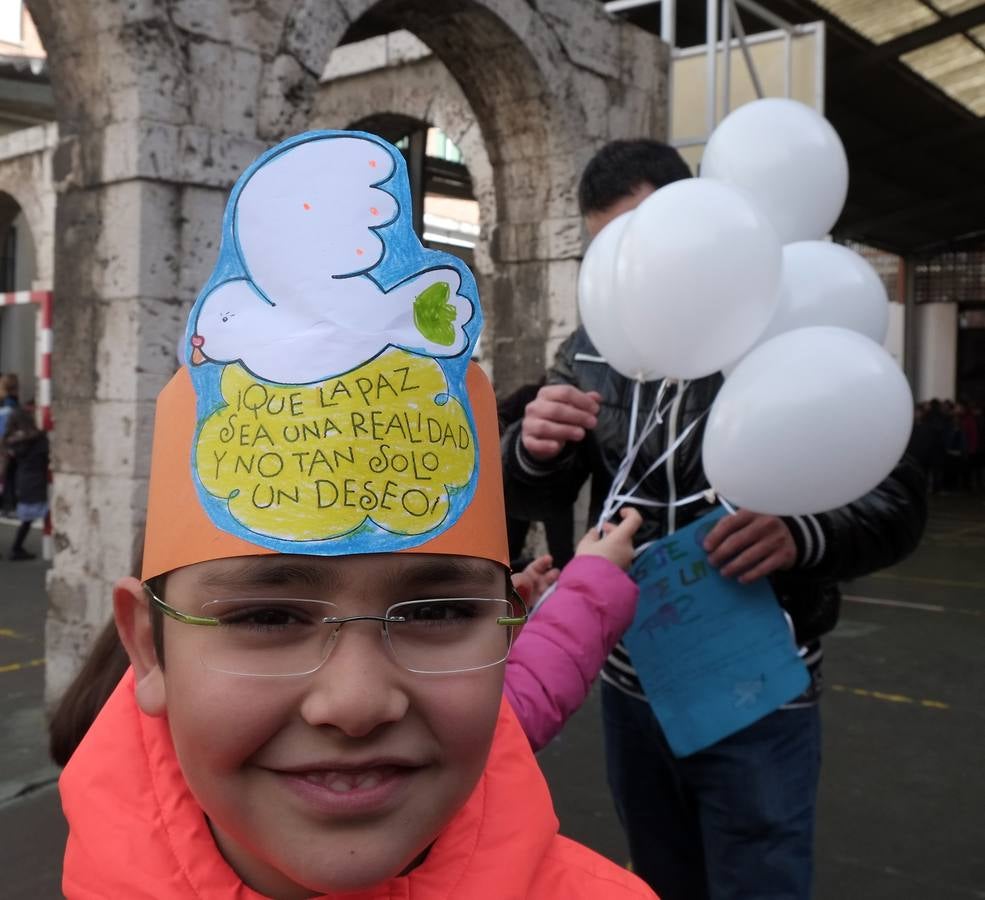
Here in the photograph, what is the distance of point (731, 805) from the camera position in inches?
63.9

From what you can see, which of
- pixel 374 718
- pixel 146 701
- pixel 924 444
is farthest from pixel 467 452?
pixel 924 444

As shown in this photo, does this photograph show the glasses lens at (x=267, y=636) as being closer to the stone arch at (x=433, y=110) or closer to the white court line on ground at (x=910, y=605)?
the stone arch at (x=433, y=110)

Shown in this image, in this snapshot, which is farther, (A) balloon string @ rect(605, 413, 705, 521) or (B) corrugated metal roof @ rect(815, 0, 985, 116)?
(B) corrugated metal roof @ rect(815, 0, 985, 116)

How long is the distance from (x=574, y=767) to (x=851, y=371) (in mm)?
2747

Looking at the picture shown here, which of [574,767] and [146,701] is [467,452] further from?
[574,767]

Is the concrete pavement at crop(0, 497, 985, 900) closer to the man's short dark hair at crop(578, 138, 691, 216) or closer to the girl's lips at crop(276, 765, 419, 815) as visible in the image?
the man's short dark hair at crop(578, 138, 691, 216)

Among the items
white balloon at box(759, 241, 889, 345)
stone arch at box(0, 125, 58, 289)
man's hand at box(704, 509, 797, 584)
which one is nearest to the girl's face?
man's hand at box(704, 509, 797, 584)

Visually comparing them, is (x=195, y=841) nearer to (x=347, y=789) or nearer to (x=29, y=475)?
(x=347, y=789)

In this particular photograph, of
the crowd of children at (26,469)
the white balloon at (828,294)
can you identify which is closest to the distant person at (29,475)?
the crowd of children at (26,469)

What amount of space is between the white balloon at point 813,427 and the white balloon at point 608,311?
277 mm

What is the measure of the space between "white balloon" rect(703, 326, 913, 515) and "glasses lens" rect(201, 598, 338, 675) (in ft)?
2.91

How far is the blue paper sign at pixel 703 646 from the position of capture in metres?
1.64

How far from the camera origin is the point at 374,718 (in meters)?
0.82

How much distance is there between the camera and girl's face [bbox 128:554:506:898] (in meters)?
0.83
